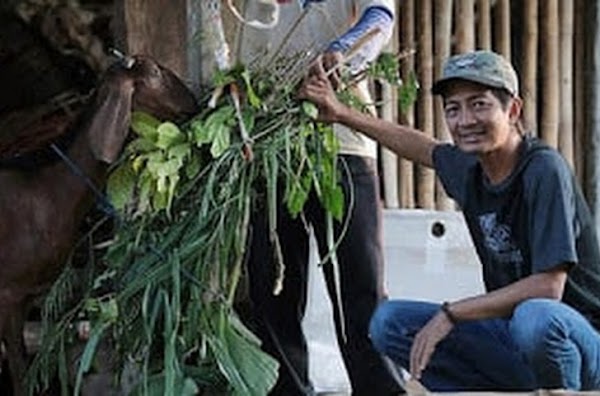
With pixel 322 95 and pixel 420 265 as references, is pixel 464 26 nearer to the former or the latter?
pixel 420 265

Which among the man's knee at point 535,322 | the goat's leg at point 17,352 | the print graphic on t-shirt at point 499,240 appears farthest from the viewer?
the goat's leg at point 17,352

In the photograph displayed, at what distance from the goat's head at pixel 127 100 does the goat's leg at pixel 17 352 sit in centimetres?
72

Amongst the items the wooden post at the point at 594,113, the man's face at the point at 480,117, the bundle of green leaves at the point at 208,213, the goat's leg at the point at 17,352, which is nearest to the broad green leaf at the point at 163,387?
the bundle of green leaves at the point at 208,213

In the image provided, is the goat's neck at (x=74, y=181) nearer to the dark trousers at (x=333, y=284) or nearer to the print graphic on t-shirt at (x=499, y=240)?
the dark trousers at (x=333, y=284)

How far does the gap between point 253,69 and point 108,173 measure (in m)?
0.60

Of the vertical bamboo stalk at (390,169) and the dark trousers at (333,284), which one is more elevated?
the vertical bamboo stalk at (390,169)

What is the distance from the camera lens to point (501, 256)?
400 centimetres

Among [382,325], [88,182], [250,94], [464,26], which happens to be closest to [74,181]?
[88,182]

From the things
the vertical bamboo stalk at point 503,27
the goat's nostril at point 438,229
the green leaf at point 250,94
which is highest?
the vertical bamboo stalk at point 503,27

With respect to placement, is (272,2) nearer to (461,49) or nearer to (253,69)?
(253,69)

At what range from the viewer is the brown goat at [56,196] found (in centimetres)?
443

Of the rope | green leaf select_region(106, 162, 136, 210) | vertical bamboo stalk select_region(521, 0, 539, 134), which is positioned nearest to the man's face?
green leaf select_region(106, 162, 136, 210)

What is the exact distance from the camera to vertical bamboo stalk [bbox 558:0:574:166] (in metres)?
5.77

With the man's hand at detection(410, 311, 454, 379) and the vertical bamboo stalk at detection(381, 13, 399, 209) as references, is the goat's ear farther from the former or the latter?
the vertical bamboo stalk at detection(381, 13, 399, 209)
